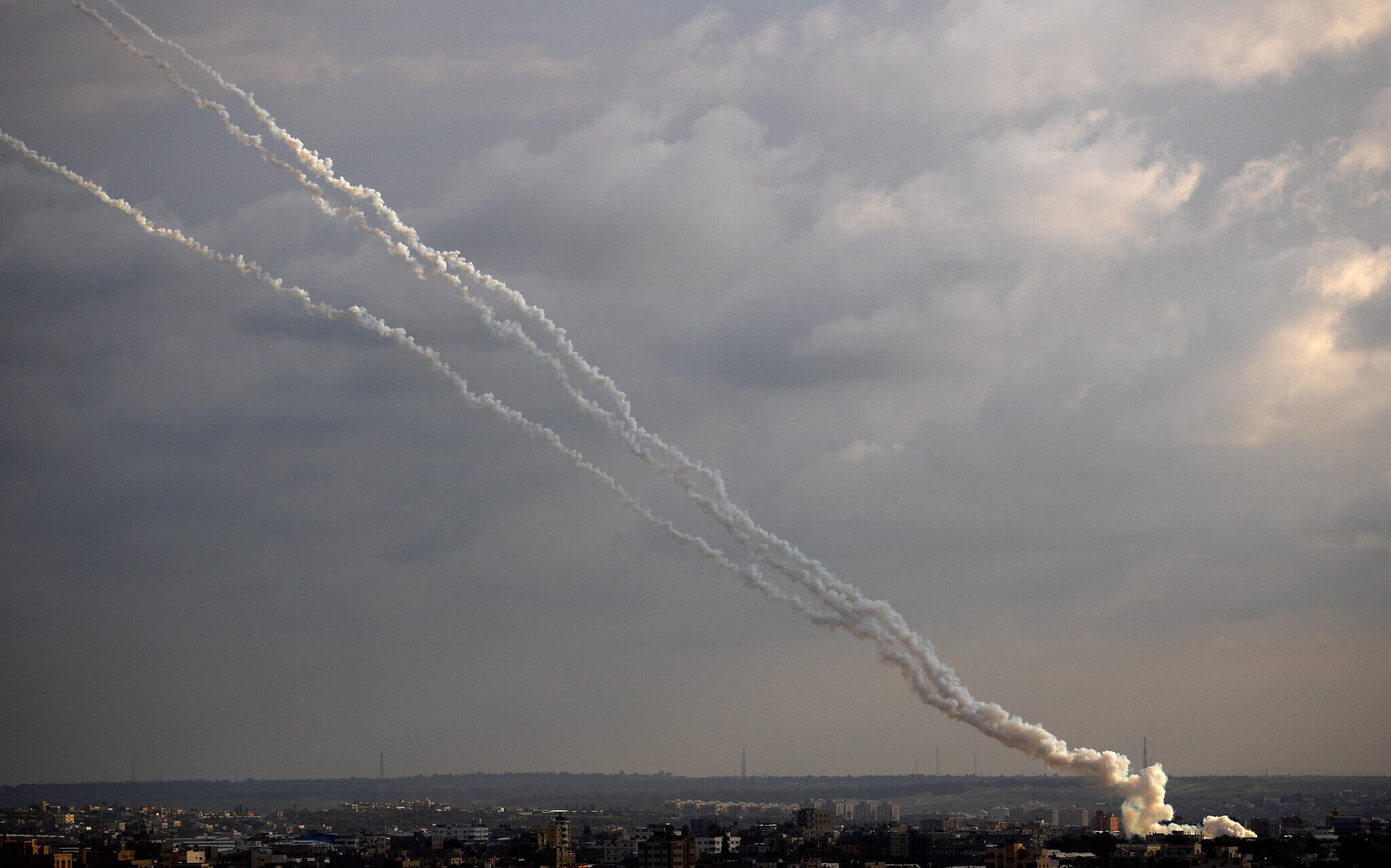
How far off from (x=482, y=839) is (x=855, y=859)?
6455 centimetres

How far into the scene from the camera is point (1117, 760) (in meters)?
102

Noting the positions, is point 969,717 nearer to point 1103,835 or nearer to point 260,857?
point 1103,835

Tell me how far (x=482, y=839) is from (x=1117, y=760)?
112 meters

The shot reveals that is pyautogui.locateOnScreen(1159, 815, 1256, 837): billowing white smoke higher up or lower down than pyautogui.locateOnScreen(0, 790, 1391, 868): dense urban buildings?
higher up

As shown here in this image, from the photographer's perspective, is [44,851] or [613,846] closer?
[44,851]

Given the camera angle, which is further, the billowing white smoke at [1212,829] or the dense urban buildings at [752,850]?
the billowing white smoke at [1212,829]

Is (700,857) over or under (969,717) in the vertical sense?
under

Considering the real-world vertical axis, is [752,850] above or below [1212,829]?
below

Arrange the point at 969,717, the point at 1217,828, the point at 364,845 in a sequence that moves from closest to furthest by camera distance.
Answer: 1. the point at 969,717
2. the point at 1217,828
3. the point at 364,845

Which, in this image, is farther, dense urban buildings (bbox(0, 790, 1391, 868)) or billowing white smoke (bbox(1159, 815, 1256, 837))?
billowing white smoke (bbox(1159, 815, 1256, 837))

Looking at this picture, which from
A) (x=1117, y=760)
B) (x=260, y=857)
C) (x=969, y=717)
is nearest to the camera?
(x=969, y=717)

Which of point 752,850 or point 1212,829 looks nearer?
point 1212,829

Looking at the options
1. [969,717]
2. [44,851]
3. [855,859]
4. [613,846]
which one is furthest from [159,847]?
[969,717]

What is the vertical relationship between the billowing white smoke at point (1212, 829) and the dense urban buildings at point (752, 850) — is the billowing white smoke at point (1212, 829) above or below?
above
